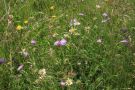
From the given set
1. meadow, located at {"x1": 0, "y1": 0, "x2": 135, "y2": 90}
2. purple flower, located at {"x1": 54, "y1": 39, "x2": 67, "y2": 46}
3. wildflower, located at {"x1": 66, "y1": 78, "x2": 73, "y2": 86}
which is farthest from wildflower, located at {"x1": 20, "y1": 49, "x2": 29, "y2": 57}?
wildflower, located at {"x1": 66, "y1": 78, "x2": 73, "y2": 86}

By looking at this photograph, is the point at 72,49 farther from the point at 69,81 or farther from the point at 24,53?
the point at 69,81

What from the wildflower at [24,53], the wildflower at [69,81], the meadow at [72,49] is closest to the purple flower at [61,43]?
the meadow at [72,49]

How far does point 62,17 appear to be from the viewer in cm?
330

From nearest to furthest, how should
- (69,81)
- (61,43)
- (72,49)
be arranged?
(69,81)
(61,43)
(72,49)

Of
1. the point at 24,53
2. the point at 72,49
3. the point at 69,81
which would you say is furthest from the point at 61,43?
the point at 69,81

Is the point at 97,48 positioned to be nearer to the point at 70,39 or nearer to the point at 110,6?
the point at 70,39

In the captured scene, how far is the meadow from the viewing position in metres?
2.32

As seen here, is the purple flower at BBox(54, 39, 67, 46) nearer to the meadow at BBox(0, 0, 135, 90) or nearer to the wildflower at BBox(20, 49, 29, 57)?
the meadow at BBox(0, 0, 135, 90)

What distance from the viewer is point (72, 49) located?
2609mm

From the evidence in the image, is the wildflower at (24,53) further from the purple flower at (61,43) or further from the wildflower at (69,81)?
the wildflower at (69,81)

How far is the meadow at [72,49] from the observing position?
2316 mm

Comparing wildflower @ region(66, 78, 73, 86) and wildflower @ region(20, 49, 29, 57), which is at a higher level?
wildflower @ region(66, 78, 73, 86)

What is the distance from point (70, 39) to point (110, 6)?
78 cm

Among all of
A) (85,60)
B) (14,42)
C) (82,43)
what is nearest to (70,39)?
(82,43)
